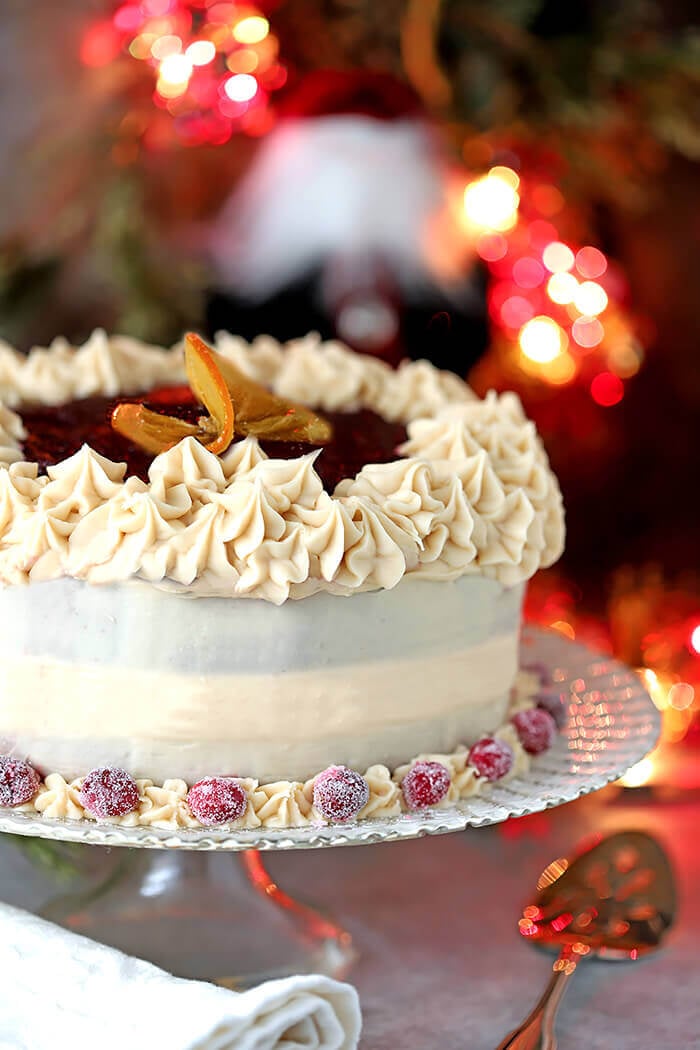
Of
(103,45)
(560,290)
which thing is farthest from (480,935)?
(103,45)

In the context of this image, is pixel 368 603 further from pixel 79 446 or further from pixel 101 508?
pixel 79 446

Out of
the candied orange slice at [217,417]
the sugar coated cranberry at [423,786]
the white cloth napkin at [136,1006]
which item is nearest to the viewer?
the white cloth napkin at [136,1006]

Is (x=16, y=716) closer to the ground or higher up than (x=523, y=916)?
higher up

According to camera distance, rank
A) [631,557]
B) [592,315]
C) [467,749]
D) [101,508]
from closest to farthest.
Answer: [101,508]
[467,749]
[592,315]
[631,557]

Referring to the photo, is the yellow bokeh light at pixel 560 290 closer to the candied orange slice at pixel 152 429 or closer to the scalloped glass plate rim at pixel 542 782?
the scalloped glass plate rim at pixel 542 782

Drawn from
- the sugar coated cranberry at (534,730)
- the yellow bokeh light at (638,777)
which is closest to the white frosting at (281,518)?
the sugar coated cranberry at (534,730)

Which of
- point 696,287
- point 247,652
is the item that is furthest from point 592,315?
point 247,652

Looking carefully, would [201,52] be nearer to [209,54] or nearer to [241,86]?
[209,54]
